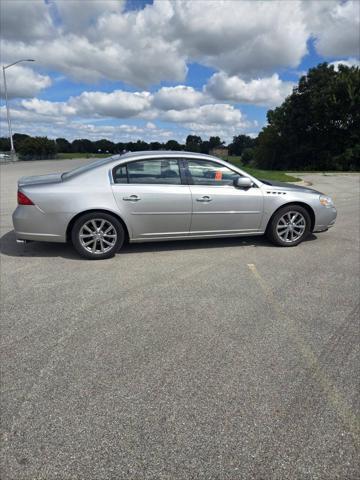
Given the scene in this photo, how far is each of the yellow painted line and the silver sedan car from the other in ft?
6.08

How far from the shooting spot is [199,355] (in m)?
2.67

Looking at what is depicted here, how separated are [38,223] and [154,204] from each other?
1639mm

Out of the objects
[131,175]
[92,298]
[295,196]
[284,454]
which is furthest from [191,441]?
[295,196]

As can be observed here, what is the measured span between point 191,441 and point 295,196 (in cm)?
433

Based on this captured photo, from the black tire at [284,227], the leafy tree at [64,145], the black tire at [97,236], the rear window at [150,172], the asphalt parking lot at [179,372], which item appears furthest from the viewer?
the leafy tree at [64,145]

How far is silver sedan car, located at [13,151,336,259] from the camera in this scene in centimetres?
465

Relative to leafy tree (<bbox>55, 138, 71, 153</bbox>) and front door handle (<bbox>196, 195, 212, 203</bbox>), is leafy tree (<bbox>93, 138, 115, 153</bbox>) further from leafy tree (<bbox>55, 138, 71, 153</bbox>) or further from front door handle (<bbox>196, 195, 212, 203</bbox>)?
front door handle (<bbox>196, 195, 212, 203</bbox>)

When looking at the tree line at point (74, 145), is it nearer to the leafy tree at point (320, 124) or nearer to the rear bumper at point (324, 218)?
the leafy tree at point (320, 124)

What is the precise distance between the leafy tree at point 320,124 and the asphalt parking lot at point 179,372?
32.8m

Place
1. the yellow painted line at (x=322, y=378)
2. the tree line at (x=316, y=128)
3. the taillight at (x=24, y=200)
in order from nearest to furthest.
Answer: the yellow painted line at (x=322, y=378) → the taillight at (x=24, y=200) → the tree line at (x=316, y=128)

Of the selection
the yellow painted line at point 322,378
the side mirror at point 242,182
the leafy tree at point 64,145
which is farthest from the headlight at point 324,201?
the leafy tree at point 64,145

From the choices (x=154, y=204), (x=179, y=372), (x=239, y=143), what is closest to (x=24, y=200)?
(x=154, y=204)

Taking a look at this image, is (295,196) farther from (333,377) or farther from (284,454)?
(284,454)

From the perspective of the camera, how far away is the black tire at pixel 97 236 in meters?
4.71
